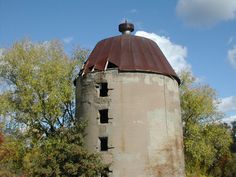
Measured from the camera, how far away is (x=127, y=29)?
28812mm

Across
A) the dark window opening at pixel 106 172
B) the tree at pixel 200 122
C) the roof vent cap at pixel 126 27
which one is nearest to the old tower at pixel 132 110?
the dark window opening at pixel 106 172

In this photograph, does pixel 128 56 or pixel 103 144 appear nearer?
pixel 103 144

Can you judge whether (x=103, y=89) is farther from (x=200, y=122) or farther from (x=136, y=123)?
(x=200, y=122)

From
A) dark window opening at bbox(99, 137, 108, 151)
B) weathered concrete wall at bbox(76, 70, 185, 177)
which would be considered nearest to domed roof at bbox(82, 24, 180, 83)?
weathered concrete wall at bbox(76, 70, 185, 177)

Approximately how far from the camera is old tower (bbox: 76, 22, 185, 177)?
77.6 ft

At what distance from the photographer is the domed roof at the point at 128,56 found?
2553 cm

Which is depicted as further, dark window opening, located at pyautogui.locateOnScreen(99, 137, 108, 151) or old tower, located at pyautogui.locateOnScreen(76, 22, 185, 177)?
Answer: dark window opening, located at pyautogui.locateOnScreen(99, 137, 108, 151)

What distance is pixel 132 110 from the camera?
79.4ft

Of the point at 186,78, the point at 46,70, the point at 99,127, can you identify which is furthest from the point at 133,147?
the point at 186,78

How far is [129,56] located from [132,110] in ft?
13.2

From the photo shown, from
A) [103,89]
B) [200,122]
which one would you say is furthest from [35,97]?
[200,122]

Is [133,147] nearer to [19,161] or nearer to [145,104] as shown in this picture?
[145,104]

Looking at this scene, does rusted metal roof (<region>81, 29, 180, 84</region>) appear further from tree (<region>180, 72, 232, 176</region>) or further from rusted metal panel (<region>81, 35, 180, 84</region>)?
tree (<region>180, 72, 232, 176</region>)

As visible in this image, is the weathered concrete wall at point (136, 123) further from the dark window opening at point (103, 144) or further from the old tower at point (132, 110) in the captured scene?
the dark window opening at point (103, 144)
